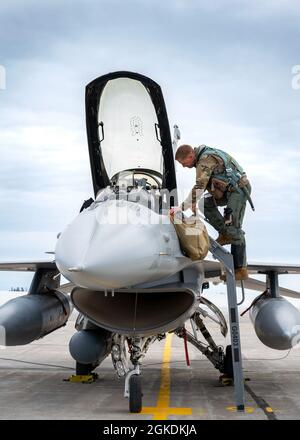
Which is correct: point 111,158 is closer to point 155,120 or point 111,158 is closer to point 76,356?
point 155,120

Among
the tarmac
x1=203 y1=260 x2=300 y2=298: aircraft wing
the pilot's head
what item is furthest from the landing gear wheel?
the pilot's head

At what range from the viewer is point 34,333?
34.6 feet

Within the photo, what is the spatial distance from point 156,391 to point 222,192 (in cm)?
327

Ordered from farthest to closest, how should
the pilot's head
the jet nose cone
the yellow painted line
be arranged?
1. the pilot's head
2. the yellow painted line
3. the jet nose cone

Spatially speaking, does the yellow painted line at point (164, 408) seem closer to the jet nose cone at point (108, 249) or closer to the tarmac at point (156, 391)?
the tarmac at point (156, 391)

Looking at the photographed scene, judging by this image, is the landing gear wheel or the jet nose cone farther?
the landing gear wheel

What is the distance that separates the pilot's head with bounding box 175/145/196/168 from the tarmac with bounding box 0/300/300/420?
3.07 m

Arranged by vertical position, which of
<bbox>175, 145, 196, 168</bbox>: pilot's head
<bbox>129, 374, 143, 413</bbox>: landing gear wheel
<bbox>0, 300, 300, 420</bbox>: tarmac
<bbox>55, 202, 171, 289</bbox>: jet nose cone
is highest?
<bbox>175, 145, 196, 168</bbox>: pilot's head

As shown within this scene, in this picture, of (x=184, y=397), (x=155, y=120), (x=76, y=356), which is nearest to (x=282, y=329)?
(x=184, y=397)

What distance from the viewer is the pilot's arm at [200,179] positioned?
7.88 m

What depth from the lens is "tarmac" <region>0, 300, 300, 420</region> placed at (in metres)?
7.52

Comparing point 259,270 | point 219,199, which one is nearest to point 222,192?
point 219,199

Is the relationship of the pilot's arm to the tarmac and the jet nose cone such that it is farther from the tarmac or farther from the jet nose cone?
the tarmac
